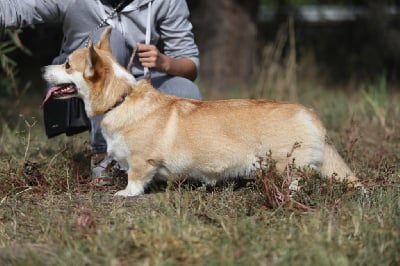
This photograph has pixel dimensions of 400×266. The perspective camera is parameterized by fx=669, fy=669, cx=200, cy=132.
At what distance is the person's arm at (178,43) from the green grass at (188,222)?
814 mm

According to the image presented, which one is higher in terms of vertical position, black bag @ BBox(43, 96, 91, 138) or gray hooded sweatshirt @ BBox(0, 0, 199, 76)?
gray hooded sweatshirt @ BBox(0, 0, 199, 76)

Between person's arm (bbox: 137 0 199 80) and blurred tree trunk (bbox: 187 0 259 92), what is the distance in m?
3.68

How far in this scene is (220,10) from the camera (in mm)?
8102

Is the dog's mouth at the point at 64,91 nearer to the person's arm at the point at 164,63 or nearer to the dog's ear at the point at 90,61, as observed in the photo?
the dog's ear at the point at 90,61

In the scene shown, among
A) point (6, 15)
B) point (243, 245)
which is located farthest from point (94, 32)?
point (243, 245)

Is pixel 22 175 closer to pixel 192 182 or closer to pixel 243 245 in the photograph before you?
pixel 192 182

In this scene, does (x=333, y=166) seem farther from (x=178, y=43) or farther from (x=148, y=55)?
(x=178, y=43)

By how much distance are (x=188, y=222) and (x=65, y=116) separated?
1.55m

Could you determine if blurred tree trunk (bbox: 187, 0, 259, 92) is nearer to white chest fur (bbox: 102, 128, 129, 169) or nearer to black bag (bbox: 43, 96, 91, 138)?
black bag (bbox: 43, 96, 91, 138)

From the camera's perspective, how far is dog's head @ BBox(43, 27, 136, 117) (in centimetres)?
350

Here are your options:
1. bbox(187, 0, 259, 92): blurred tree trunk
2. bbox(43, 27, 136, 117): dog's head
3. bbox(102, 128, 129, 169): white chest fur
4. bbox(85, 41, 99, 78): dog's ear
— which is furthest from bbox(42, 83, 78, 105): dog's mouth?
bbox(187, 0, 259, 92): blurred tree trunk

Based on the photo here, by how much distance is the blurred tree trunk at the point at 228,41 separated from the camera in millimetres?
8102

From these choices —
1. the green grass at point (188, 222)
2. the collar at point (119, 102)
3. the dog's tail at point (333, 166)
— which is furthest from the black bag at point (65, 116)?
the dog's tail at point (333, 166)

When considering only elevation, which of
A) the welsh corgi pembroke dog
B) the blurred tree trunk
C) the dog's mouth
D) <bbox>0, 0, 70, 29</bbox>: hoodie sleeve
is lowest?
the blurred tree trunk
